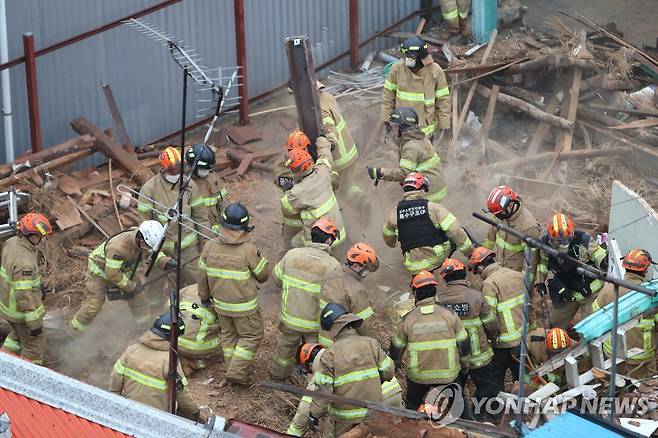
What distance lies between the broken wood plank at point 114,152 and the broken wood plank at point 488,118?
4.82 metres

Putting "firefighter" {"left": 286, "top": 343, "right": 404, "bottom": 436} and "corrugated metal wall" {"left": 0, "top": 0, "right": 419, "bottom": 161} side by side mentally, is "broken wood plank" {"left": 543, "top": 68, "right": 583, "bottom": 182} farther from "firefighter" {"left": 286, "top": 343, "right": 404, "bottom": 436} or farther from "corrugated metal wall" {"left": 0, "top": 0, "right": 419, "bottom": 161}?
"firefighter" {"left": 286, "top": 343, "right": 404, "bottom": 436}

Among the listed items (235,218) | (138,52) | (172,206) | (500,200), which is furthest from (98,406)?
(138,52)

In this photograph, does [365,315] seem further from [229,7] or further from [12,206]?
[229,7]

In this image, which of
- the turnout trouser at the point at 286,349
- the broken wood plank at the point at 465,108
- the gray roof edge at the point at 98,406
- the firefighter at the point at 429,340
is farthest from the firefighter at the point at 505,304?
the broken wood plank at the point at 465,108

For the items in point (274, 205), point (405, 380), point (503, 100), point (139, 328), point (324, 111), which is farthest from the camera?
point (503, 100)

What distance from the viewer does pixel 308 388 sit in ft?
37.1

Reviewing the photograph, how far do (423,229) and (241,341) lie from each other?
2432 millimetres

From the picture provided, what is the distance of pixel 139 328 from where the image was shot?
14.1 meters

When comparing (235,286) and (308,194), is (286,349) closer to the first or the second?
(235,286)

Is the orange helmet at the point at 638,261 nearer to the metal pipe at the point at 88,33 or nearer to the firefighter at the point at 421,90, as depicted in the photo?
the firefighter at the point at 421,90

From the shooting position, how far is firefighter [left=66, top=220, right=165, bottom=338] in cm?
1309

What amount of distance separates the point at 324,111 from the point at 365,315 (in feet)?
12.8

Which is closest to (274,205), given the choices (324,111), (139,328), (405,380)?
(324,111)

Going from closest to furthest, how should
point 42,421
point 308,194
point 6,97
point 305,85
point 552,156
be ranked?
point 42,421 < point 308,194 < point 305,85 < point 6,97 < point 552,156
